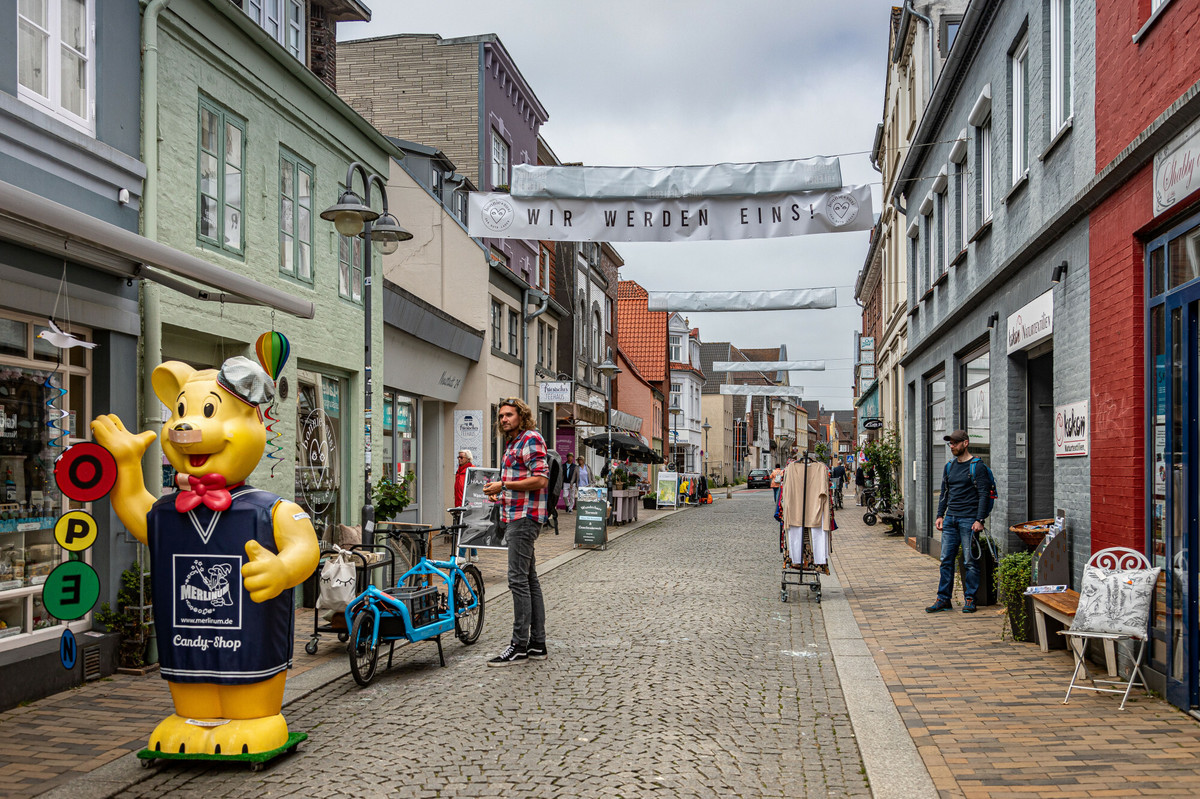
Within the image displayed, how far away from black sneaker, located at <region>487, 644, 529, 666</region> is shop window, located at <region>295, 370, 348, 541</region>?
3879 millimetres

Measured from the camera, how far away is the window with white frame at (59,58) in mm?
6879

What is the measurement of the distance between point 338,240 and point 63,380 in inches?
200

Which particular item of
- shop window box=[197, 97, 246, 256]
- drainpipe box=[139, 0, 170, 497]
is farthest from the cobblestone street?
shop window box=[197, 97, 246, 256]

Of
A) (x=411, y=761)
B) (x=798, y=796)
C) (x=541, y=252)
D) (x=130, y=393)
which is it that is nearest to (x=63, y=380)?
(x=130, y=393)

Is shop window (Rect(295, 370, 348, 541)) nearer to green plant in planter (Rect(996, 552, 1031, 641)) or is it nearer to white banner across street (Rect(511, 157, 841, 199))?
white banner across street (Rect(511, 157, 841, 199))

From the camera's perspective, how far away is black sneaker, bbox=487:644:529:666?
26.2 feet

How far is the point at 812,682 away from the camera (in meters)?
7.45

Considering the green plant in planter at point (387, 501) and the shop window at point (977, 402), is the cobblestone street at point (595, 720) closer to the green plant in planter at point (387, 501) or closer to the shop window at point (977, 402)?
the green plant in planter at point (387, 501)

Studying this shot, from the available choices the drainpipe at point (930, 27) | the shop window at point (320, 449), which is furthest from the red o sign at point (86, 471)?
the drainpipe at point (930, 27)

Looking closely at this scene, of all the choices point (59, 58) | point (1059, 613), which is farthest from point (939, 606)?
point (59, 58)

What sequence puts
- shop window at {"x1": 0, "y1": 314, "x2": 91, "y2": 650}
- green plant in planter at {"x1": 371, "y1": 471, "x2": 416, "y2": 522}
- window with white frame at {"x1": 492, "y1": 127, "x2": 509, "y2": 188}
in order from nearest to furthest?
shop window at {"x1": 0, "y1": 314, "x2": 91, "y2": 650} → green plant in planter at {"x1": 371, "y1": 471, "x2": 416, "y2": 522} → window with white frame at {"x1": 492, "y1": 127, "x2": 509, "y2": 188}

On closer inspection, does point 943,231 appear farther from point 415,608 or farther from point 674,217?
point 415,608

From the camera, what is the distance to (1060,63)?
9.44 m

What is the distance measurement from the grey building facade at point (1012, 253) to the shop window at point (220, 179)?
7.23m
